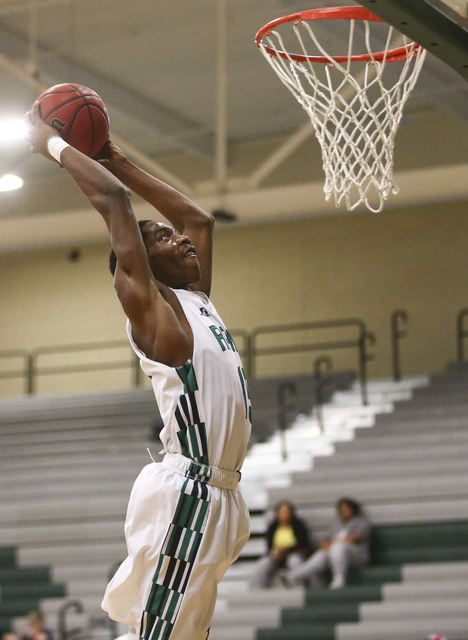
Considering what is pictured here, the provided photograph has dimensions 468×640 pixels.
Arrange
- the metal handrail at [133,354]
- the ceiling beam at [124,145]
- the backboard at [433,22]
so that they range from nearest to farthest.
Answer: the backboard at [433,22], the ceiling beam at [124,145], the metal handrail at [133,354]

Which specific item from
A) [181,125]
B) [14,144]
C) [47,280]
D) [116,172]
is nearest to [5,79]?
[14,144]

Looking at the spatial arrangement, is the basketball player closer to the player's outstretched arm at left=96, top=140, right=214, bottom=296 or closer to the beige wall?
the player's outstretched arm at left=96, top=140, right=214, bottom=296

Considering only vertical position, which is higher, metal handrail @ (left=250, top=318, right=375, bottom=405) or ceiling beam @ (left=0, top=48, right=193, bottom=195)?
ceiling beam @ (left=0, top=48, right=193, bottom=195)

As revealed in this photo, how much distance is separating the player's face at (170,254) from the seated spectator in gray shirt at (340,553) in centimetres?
673

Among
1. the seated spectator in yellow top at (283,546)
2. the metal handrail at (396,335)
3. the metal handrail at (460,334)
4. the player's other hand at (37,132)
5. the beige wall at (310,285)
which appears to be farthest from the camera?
the beige wall at (310,285)

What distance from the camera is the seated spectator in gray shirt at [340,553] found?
10.4m

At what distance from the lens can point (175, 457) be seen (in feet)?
13.3

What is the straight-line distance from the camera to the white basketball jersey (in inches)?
157

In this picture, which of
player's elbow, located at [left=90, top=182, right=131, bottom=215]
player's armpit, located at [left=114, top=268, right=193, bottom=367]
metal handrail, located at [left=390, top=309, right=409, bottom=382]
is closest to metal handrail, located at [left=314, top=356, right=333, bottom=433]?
metal handrail, located at [left=390, top=309, right=409, bottom=382]

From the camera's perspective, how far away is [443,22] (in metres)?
4.31

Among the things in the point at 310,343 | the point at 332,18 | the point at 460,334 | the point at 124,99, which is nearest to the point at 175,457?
the point at 332,18

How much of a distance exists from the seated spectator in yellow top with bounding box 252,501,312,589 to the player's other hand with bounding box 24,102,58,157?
7133mm

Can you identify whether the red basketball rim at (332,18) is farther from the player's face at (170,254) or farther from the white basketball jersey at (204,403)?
the white basketball jersey at (204,403)

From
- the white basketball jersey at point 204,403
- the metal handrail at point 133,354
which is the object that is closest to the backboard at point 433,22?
the white basketball jersey at point 204,403
